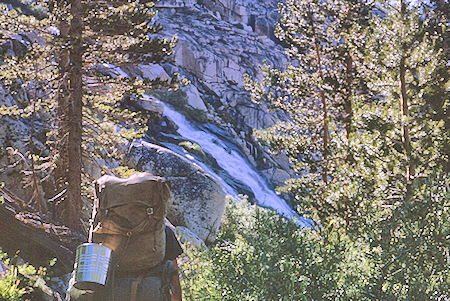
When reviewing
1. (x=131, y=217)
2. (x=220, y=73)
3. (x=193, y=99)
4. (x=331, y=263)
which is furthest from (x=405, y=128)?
(x=220, y=73)

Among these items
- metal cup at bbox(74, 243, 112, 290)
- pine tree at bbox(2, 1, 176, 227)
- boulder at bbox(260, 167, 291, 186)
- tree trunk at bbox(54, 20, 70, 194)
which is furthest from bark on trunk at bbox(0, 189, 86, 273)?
boulder at bbox(260, 167, 291, 186)

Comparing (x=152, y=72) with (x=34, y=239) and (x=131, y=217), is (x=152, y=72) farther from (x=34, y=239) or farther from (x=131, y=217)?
(x=131, y=217)

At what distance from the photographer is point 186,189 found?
18.2m

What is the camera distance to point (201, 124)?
150 ft

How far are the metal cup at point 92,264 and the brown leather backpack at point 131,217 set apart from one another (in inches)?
7.2

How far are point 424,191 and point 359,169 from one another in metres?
2.88

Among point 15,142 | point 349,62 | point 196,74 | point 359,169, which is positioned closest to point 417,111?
point 359,169

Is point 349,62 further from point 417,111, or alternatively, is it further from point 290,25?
point 417,111

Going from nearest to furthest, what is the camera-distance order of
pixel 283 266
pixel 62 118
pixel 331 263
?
pixel 283 266, pixel 331 263, pixel 62 118

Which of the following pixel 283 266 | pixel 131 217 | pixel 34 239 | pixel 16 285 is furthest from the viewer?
pixel 34 239

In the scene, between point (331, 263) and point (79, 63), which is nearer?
point (331, 263)

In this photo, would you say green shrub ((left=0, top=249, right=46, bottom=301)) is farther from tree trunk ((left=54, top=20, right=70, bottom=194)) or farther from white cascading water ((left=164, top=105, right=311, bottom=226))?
white cascading water ((left=164, top=105, right=311, bottom=226))

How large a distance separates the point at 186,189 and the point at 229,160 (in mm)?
23409

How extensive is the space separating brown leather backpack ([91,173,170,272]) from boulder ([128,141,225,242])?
14634mm
